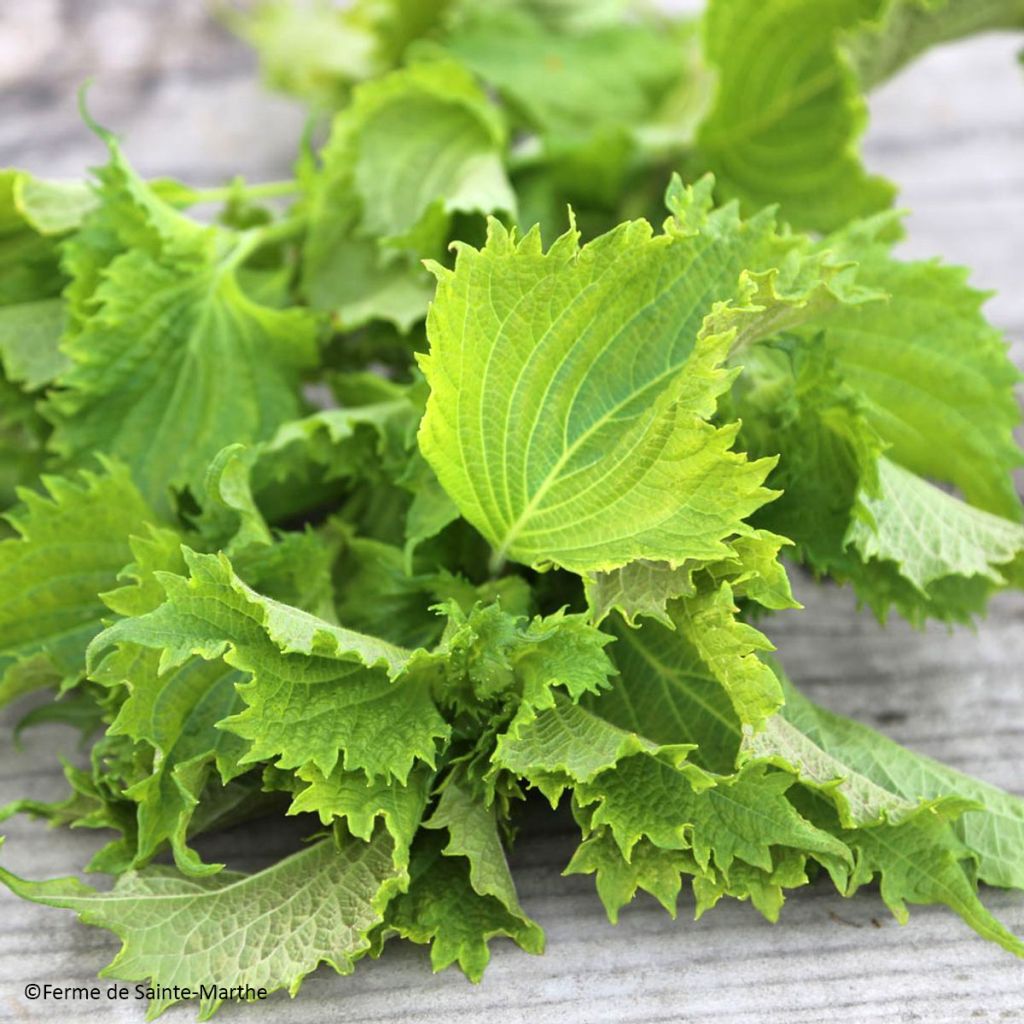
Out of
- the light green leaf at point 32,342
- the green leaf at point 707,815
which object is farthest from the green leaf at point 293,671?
the light green leaf at point 32,342

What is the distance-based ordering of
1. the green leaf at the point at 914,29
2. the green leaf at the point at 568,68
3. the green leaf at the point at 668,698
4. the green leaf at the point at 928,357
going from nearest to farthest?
the green leaf at the point at 668,698 → the green leaf at the point at 928,357 → the green leaf at the point at 914,29 → the green leaf at the point at 568,68

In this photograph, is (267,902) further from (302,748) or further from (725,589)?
(725,589)

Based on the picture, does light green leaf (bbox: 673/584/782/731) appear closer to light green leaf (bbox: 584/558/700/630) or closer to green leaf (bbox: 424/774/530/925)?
light green leaf (bbox: 584/558/700/630)

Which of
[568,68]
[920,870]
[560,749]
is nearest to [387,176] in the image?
[568,68]

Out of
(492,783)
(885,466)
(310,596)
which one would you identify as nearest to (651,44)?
(885,466)

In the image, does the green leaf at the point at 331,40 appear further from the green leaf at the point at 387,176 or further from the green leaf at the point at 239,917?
the green leaf at the point at 239,917

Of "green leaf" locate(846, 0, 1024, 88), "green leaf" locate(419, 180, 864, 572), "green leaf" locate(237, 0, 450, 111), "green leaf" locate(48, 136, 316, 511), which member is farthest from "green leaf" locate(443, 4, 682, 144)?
"green leaf" locate(419, 180, 864, 572)
